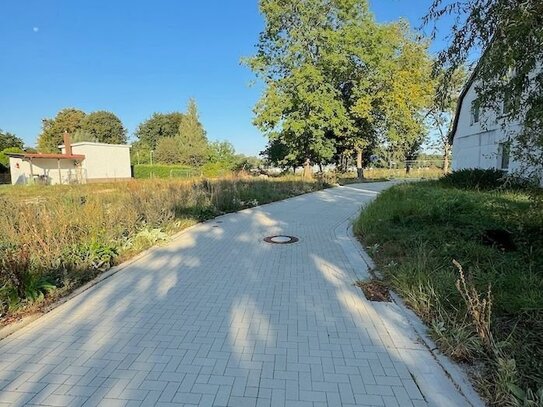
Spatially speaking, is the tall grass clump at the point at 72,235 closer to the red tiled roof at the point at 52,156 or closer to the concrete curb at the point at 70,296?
the concrete curb at the point at 70,296

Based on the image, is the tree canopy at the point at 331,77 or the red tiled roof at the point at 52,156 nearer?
the tree canopy at the point at 331,77

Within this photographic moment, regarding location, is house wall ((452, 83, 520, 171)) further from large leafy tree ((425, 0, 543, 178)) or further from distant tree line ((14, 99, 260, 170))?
distant tree line ((14, 99, 260, 170))

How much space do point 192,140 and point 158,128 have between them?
1832cm

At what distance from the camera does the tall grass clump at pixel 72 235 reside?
414 centimetres

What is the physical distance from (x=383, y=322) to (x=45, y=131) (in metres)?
68.5

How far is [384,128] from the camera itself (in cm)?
3031

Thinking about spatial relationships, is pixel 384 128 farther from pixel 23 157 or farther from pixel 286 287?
pixel 23 157

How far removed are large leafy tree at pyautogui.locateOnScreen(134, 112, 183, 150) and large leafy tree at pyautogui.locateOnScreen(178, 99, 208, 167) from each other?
39.5 ft

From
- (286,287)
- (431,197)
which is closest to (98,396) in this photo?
(286,287)

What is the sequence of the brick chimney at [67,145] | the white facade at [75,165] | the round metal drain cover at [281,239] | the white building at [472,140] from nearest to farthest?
the round metal drain cover at [281,239], the white building at [472,140], the white facade at [75,165], the brick chimney at [67,145]

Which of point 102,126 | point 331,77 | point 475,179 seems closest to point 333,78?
point 331,77

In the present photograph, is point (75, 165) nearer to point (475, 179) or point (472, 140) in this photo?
point (472, 140)

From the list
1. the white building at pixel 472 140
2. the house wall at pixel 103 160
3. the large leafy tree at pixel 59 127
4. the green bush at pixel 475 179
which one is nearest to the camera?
the green bush at pixel 475 179

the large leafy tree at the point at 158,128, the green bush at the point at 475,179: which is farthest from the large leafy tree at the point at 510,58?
the large leafy tree at the point at 158,128
